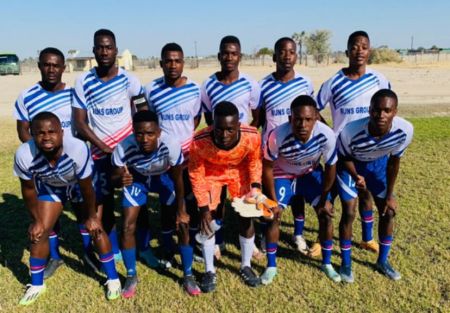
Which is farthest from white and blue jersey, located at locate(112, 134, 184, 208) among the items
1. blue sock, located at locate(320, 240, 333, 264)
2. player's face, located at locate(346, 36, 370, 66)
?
player's face, located at locate(346, 36, 370, 66)

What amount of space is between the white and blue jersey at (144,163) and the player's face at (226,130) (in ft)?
1.30

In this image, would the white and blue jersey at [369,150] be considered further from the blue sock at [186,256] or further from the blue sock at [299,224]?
the blue sock at [186,256]

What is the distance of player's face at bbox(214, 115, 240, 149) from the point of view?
3.56m

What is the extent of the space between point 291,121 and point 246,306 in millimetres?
1726

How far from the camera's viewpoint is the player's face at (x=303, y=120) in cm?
359

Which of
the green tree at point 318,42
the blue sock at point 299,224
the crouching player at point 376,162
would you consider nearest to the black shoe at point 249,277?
the crouching player at point 376,162

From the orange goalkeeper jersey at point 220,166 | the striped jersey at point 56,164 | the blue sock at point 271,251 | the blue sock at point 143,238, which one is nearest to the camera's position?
the striped jersey at point 56,164

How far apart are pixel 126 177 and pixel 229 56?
164 centimetres

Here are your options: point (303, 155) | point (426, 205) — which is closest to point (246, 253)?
point (303, 155)

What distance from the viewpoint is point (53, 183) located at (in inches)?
147

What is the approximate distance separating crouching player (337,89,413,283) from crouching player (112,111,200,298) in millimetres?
1556

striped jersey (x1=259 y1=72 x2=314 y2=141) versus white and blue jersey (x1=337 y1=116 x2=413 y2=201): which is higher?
striped jersey (x1=259 y1=72 x2=314 y2=141)

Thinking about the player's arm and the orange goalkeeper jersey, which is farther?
the player's arm

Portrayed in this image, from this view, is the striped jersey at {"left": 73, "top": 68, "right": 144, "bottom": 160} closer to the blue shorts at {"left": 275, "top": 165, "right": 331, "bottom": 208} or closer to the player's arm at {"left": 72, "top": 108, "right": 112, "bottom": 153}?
the player's arm at {"left": 72, "top": 108, "right": 112, "bottom": 153}
